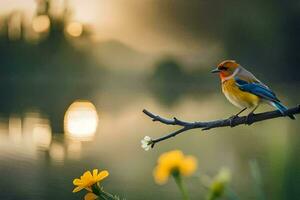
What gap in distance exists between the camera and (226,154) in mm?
19312

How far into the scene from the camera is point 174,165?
0.81 metres

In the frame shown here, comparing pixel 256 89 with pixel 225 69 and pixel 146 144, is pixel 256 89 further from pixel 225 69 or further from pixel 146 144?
pixel 146 144

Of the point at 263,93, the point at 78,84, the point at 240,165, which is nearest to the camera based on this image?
the point at 263,93

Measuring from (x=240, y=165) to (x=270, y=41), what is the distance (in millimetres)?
20326

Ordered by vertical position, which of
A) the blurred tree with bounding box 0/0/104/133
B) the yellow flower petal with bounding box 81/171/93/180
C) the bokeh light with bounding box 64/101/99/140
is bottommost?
the yellow flower petal with bounding box 81/171/93/180

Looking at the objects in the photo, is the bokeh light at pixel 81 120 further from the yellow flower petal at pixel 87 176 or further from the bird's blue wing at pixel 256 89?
the yellow flower petal at pixel 87 176

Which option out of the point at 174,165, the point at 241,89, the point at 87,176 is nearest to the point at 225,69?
the point at 241,89

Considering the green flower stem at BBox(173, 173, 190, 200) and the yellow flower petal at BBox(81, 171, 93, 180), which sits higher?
the yellow flower petal at BBox(81, 171, 93, 180)

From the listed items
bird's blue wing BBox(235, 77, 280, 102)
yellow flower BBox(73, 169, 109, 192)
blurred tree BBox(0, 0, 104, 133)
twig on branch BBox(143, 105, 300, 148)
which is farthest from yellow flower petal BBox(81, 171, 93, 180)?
blurred tree BBox(0, 0, 104, 133)

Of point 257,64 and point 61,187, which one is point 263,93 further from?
point 257,64

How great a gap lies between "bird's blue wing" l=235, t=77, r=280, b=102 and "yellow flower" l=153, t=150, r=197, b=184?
4.44 ft

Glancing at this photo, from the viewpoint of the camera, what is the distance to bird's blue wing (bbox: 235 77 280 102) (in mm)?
2174

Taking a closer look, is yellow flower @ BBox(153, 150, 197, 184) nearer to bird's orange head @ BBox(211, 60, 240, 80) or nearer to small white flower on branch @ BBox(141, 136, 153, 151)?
small white flower on branch @ BBox(141, 136, 153, 151)

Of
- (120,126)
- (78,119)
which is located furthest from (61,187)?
(78,119)
